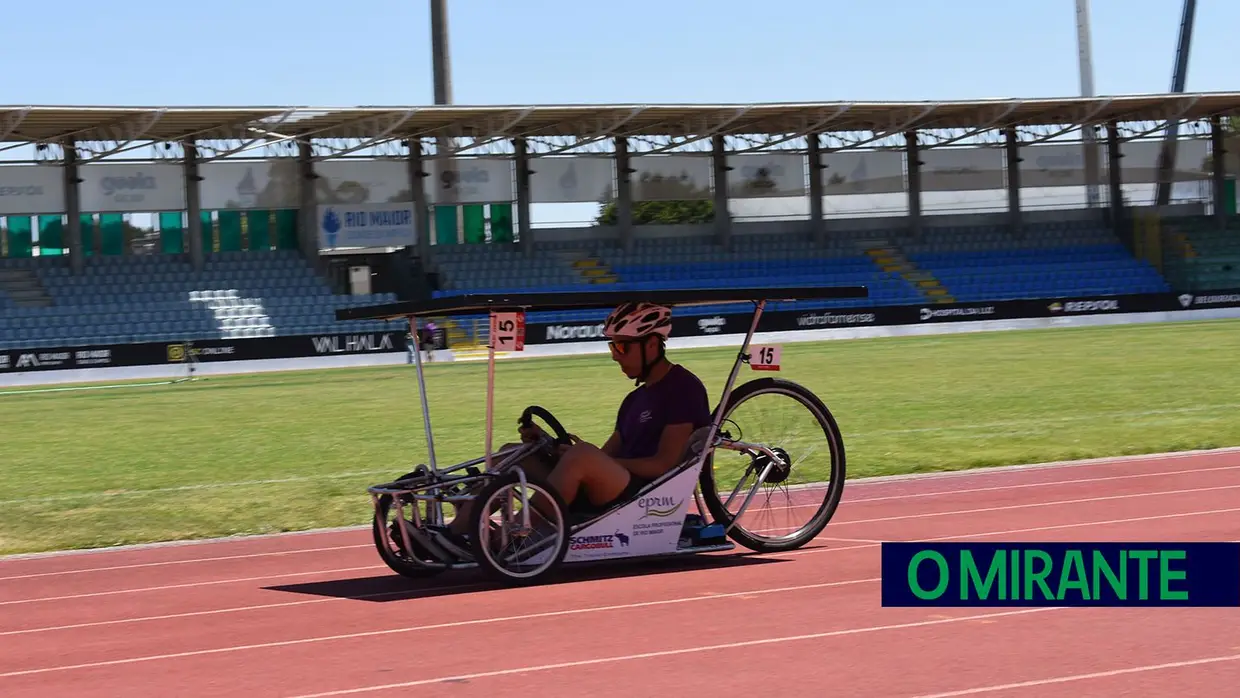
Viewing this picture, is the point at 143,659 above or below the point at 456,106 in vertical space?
below

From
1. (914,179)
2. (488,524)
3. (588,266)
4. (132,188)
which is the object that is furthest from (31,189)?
(488,524)

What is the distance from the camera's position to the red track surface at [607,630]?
6.25 meters

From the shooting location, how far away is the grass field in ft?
45.5

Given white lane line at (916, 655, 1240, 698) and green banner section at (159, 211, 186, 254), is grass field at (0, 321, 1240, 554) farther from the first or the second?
green banner section at (159, 211, 186, 254)

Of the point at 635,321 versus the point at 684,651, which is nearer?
the point at 684,651

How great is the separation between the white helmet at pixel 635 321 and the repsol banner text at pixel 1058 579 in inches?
85.5

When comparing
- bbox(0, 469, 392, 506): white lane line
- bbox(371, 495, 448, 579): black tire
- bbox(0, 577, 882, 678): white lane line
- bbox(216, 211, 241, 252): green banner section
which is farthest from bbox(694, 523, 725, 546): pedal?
bbox(216, 211, 241, 252): green banner section

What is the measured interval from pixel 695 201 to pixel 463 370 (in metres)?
23.2

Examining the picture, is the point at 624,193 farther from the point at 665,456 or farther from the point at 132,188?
the point at 665,456

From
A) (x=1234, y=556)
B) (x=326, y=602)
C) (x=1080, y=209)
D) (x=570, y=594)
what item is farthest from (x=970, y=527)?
(x=1080, y=209)

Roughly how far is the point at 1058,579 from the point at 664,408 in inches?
107

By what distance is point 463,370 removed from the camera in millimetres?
39531

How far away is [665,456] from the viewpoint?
9.18 metres

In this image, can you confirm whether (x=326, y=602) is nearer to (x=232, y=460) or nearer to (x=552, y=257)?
(x=232, y=460)
